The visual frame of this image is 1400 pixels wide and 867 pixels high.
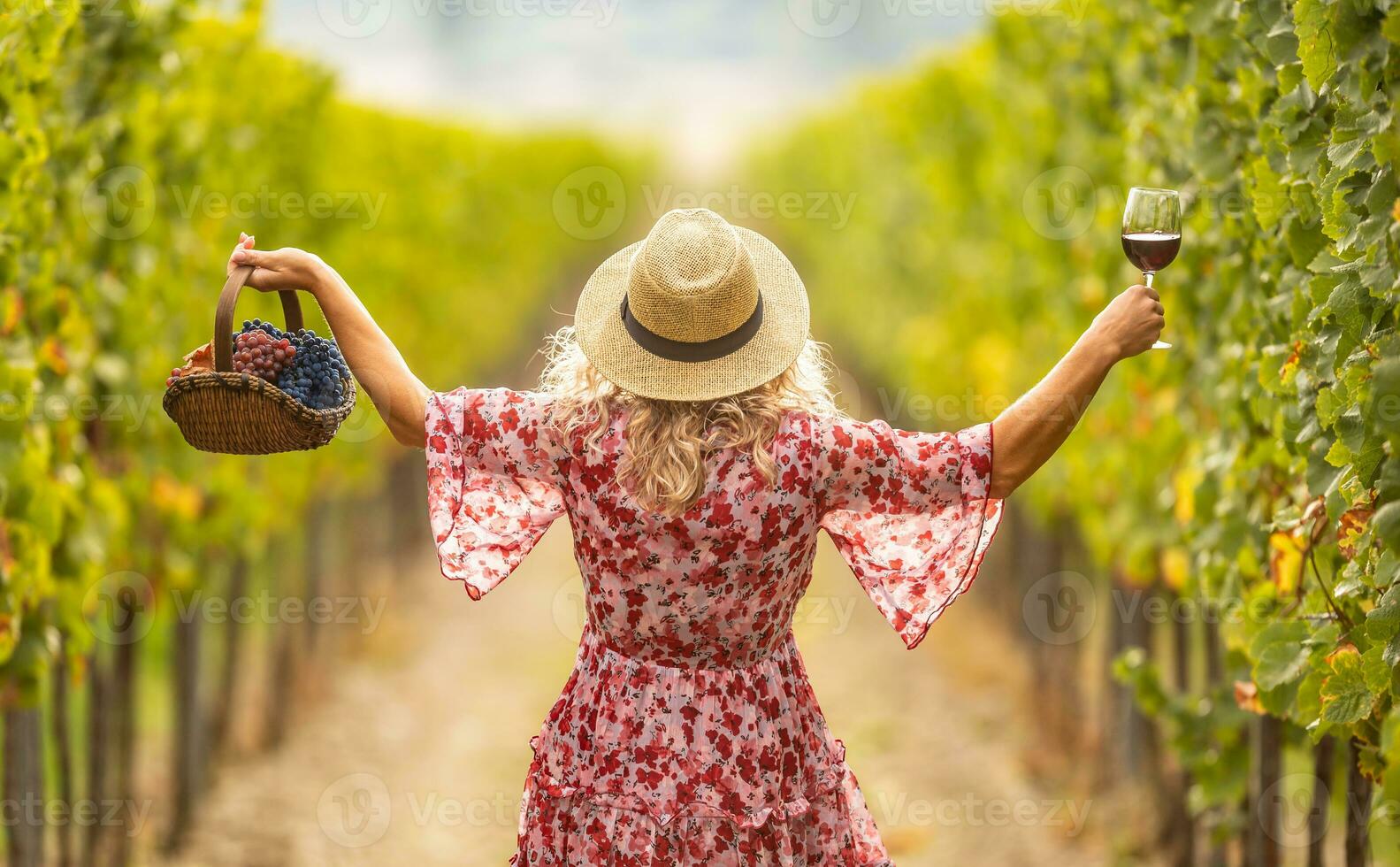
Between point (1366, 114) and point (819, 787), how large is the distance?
153cm

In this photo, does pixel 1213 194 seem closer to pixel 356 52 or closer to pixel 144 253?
pixel 144 253

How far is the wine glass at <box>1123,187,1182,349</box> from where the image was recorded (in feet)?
8.30

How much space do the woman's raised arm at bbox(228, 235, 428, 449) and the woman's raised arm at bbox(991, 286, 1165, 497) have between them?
42.5 inches

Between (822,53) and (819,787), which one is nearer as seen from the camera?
(819,787)

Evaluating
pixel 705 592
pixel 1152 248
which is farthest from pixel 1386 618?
pixel 705 592

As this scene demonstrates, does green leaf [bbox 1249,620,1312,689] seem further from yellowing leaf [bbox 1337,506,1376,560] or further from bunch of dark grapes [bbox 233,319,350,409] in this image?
bunch of dark grapes [bbox 233,319,350,409]

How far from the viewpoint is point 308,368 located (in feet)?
8.64

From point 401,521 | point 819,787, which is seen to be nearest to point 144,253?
point 819,787

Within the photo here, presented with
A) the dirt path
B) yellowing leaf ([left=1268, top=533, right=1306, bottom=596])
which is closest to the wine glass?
yellowing leaf ([left=1268, top=533, right=1306, bottom=596])

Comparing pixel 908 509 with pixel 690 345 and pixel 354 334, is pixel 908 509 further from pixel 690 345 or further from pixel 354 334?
pixel 354 334

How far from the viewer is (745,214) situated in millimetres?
29938

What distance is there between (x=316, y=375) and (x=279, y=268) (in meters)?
0.21

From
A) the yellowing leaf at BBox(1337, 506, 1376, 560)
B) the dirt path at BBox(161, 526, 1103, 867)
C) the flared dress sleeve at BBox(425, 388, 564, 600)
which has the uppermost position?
the flared dress sleeve at BBox(425, 388, 564, 600)

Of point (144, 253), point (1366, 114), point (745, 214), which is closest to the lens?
point (1366, 114)
